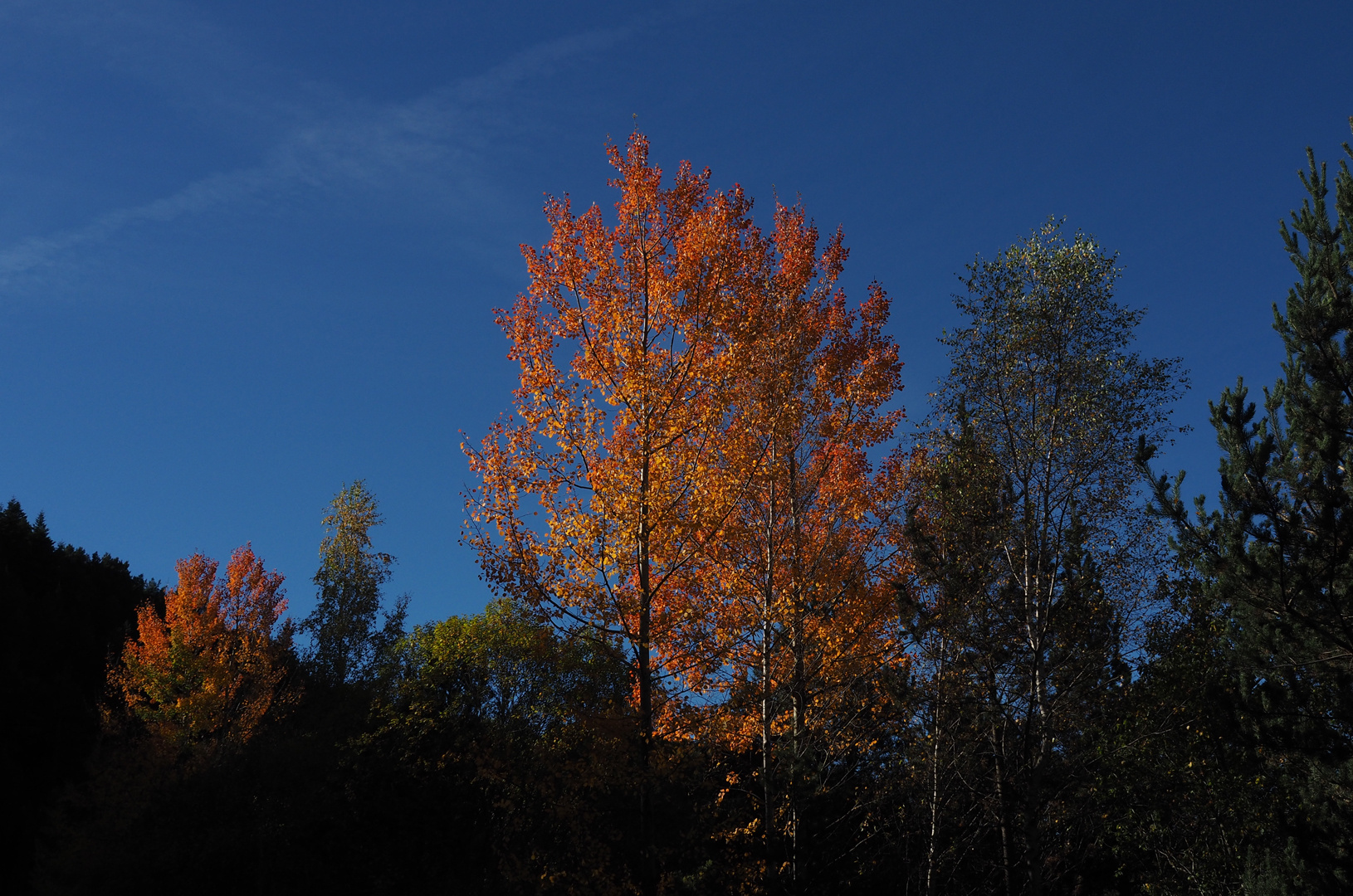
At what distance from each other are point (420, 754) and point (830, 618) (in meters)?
20.0

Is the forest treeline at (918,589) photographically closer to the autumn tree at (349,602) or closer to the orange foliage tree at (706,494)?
the orange foliage tree at (706,494)

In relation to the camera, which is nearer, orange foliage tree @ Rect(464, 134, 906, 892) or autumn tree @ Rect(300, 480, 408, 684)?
orange foliage tree @ Rect(464, 134, 906, 892)

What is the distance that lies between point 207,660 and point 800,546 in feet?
77.9

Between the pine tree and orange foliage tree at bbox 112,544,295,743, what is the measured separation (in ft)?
92.0

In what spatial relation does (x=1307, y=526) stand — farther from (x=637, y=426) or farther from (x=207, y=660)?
(x=207, y=660)

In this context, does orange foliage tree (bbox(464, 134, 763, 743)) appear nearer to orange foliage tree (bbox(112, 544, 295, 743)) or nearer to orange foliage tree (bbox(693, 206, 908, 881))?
orange foliage tree (bbox(693, 206, 908, 881))

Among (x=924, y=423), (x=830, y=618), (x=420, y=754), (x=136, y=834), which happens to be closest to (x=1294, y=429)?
(x=924, y=423)

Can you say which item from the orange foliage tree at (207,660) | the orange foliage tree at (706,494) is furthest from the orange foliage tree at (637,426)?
the orange foliage tree at (207,660)

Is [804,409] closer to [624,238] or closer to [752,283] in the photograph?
[752,283]

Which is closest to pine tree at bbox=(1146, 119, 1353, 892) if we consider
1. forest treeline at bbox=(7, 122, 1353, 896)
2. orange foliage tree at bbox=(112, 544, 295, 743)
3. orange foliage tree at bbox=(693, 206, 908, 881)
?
forest treeline at bbox=(7, 122, 1353, 896)

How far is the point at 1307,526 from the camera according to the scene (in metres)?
12.5

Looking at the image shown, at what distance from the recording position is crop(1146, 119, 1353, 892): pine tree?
12.2 meters

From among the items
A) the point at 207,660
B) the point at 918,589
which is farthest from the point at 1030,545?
the point at 207,660

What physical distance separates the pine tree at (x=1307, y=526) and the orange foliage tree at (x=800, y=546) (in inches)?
199
